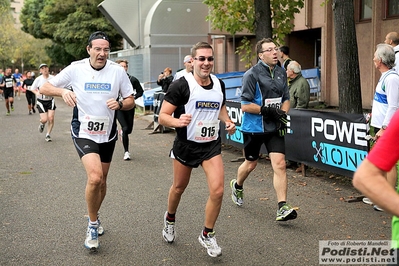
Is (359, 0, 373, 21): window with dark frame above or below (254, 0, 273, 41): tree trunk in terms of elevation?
above

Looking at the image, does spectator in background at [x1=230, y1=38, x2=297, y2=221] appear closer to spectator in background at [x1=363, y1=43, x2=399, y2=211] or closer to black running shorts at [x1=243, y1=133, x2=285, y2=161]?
black running shorts at [x1=243, y1=133, x2=285, y2=161]

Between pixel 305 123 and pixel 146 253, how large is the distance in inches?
176

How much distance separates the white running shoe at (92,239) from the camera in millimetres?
5402

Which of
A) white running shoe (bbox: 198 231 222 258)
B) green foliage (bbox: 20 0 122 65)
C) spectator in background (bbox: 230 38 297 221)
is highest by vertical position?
green foliage (bbox: 20 0 122 65)

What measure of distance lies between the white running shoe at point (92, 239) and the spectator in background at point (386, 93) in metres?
Answer: 3.24

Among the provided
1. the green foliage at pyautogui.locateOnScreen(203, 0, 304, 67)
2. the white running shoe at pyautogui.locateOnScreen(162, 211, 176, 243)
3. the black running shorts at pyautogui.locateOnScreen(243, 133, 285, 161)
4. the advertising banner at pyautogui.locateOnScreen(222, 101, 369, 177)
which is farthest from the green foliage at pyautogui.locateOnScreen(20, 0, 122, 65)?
the white running shoe at pyautogui.locateOnScreen(162, 211, 176, 243)

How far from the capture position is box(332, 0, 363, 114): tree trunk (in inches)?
382

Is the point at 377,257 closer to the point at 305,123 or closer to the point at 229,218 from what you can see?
the point at 229,218

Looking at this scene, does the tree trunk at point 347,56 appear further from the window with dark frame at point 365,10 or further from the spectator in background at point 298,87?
the window with dark frame at point 365,10

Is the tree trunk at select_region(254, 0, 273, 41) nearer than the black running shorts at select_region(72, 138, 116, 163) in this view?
No

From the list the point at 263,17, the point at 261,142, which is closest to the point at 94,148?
the point at 261,142

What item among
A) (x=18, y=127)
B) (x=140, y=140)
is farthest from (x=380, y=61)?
(x=18, y=127)

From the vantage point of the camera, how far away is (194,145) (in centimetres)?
536

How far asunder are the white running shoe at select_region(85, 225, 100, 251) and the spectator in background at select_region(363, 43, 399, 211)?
10.6ft
